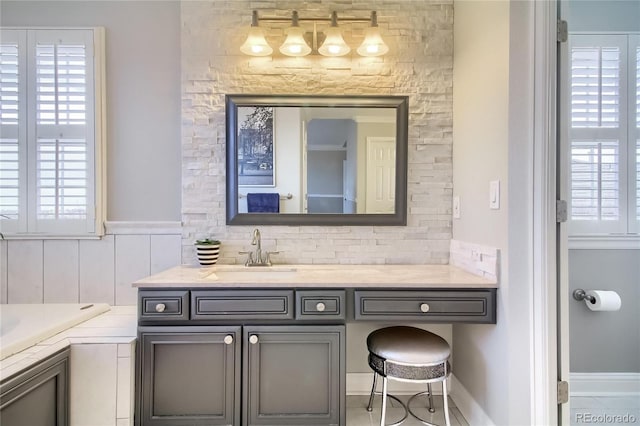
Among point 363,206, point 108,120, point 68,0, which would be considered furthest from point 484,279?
point 68,0

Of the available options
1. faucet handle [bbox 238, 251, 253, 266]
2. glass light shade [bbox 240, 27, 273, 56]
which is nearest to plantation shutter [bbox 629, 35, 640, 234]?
glass light shade [bbox 240, 27, 273, 56]

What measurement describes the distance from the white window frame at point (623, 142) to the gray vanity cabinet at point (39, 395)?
9.65 ft

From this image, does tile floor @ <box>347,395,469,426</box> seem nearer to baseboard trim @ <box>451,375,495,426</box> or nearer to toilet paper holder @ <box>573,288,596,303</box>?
baseboard trim @ <box>451,375,495,426</box>

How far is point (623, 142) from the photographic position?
1787 millimetres

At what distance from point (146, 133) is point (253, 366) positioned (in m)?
1.66

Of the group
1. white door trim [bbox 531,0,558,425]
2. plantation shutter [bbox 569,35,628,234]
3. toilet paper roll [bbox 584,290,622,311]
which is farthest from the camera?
plantation shutter [bbox 569,35,628,234]

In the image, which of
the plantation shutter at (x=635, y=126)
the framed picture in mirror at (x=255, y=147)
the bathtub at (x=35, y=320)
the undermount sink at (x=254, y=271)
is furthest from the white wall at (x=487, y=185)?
the bathtub at (x=35, y=320)

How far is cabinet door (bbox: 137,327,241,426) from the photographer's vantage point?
4.81ft

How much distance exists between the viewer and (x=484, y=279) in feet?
5.00

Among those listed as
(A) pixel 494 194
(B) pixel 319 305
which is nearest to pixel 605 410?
(A) pixel 494 194

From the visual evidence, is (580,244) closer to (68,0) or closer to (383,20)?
(383,20)

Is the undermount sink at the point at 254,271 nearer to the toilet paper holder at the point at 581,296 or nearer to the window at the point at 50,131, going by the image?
the window at the point at 50,131

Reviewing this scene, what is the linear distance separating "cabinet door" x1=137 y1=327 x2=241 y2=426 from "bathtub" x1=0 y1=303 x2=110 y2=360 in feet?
1.61

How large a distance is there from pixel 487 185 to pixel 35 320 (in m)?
2.55
